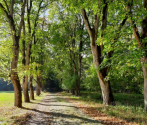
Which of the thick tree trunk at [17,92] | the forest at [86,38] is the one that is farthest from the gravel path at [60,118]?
the forest at [86,38]

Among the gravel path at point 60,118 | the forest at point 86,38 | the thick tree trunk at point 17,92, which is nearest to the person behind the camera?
the gravel path at point 60,118

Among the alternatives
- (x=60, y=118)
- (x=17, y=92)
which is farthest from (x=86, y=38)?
(x=60, y=118)

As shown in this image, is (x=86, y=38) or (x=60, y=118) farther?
(x=86, y=38)

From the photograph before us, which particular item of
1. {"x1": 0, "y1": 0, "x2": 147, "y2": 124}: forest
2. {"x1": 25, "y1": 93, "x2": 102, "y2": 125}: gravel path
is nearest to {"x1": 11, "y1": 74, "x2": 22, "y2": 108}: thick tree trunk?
{"x1": 0, "y1": 0, "x2": 147, "y2": 124}: forest

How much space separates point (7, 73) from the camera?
8.80 metres

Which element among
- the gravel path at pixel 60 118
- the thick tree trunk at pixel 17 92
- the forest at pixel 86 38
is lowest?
the gravel path at pixel 60 118

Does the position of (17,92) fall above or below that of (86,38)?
below

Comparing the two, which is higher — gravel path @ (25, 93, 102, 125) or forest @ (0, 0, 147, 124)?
forest @ (0, 0, 147, 124)

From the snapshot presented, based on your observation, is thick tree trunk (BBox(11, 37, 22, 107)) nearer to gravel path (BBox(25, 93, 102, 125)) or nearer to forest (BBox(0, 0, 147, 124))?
forest (BBox(0, 0, 147, 124))

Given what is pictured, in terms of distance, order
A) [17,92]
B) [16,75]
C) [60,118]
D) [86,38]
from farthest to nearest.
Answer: [86,38] < [17,92] < [16,75] < [60,118]

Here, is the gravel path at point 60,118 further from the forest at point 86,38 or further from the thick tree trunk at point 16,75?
the forest at point 86,38

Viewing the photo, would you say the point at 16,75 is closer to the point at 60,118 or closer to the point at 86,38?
the point at 60,118

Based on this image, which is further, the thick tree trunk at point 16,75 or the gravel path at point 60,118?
the thick tree trunk at point 16,75

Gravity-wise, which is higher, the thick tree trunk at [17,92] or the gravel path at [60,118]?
the thick tree trunk at [17,92]
